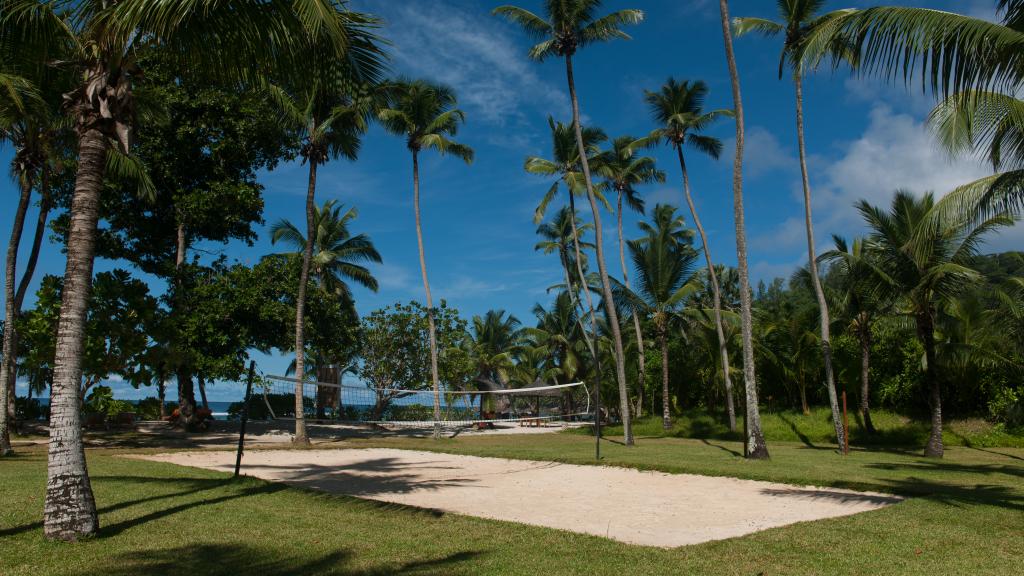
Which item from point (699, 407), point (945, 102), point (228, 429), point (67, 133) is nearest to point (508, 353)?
point (699, 407)

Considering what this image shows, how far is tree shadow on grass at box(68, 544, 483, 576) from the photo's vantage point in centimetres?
470

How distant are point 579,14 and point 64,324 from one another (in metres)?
18.0

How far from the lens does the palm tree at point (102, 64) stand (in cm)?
564

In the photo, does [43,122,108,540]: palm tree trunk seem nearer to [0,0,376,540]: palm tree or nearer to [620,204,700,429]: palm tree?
[0,0,376,540]: palm tree

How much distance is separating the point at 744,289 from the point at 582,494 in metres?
8.07

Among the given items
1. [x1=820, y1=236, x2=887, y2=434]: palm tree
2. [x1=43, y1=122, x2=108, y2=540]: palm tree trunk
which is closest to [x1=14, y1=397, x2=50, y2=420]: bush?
[x1=43, y1=122, x2=108, y2=540]: palm tree trunk

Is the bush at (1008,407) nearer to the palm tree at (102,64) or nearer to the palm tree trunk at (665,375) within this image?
the palm tree trunk at (665,375)

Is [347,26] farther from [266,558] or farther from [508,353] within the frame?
[508,353]

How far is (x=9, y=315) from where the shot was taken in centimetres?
1422

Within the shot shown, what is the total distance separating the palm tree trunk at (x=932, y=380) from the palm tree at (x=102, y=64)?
1491cm

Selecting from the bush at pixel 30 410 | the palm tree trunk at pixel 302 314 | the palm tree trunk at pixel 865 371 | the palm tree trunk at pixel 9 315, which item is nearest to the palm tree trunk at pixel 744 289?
the palm tree trunk at pixel 865 371

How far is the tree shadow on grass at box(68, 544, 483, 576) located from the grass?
19.3 meters

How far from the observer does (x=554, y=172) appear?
1019 inches

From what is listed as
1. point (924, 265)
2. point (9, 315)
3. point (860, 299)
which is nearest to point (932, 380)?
point (924, 265)
